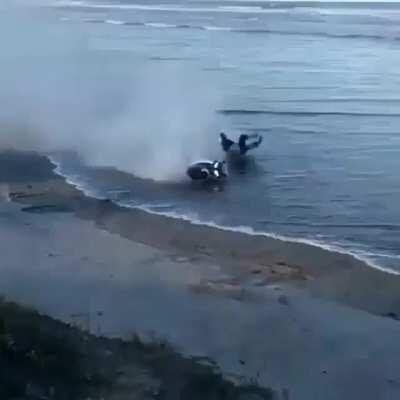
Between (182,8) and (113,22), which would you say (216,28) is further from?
(182,8)

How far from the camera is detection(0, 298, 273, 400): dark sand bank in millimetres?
9148

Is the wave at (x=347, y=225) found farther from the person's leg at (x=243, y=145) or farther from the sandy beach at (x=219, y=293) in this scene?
the person's leg at (x=243, y=145)

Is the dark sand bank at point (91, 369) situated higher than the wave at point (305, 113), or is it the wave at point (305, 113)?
the dark sand bank at point (91, 369)

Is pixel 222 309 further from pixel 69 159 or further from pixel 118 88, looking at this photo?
pixel 118 88

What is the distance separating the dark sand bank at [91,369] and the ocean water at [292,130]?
588 cm

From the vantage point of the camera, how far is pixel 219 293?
44.2 feet

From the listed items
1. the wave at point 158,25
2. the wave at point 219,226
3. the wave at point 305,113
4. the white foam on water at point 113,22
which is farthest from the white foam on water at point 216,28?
the wave at point 219,226

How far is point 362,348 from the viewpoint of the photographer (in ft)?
37.9

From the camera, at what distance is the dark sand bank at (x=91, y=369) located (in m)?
9.15

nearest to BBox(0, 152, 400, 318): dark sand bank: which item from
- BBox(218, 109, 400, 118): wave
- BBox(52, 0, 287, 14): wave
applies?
BBox(218, 109, 400, 118): wave

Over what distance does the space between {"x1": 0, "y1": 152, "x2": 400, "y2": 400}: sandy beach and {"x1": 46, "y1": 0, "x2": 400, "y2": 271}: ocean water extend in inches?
44.9

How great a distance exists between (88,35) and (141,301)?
4586 cm

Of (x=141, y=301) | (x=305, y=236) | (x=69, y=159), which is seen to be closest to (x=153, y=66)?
(x=69, y=159)

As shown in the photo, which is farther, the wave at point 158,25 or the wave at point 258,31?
the wave at point 158,25
